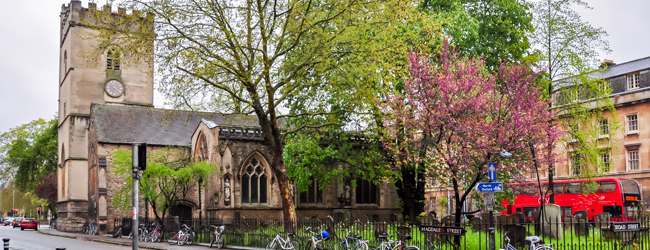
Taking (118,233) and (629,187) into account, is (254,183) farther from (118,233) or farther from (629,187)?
(629,187)

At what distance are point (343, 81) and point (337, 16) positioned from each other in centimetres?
227

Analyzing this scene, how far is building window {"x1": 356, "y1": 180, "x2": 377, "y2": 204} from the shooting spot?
35.8 metres

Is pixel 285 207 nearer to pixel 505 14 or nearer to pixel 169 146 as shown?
pixel 505 14

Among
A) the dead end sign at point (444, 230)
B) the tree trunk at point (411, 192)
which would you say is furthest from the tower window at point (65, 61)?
the dead end sign at point (444, 230)

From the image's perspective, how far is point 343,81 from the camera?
2127 cm

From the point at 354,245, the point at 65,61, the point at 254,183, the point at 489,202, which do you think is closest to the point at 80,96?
the point at 65,61

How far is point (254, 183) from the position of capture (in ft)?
106

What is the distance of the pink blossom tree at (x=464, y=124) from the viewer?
1788cm

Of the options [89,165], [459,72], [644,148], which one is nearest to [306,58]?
[459,72]

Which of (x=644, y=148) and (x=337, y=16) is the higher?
(x=337, y=16)

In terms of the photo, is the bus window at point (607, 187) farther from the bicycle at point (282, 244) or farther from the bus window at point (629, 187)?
the bicycle at point (282, 244)

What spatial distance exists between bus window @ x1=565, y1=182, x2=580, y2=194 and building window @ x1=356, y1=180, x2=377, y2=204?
11.0m

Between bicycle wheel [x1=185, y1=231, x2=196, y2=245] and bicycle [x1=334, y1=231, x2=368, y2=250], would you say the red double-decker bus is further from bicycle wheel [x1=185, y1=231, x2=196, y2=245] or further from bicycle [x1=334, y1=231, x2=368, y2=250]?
bicycle wheel [x1=185, y1=231, x2=196, y2=245]

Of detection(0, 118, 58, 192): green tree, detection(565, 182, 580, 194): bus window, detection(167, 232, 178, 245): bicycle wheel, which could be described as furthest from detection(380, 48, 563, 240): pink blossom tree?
detection(0, 118, 58, 192): green tree
